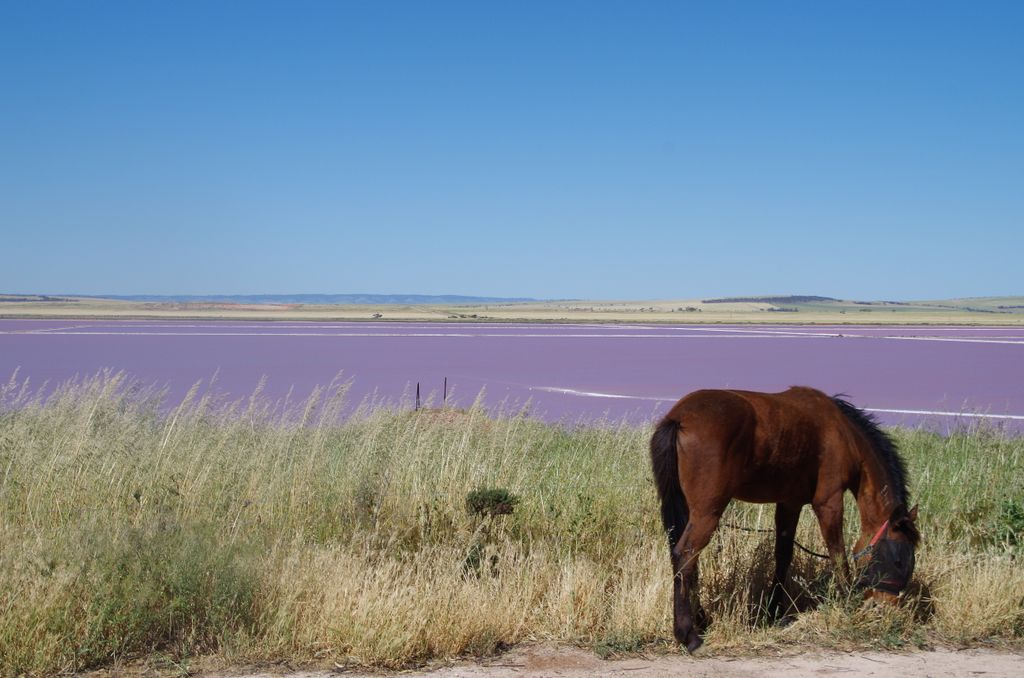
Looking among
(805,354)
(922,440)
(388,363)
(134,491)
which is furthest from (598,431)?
(805,354)

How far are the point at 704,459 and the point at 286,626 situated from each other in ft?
7.39

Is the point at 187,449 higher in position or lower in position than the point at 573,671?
higher

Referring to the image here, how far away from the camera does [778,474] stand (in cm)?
486

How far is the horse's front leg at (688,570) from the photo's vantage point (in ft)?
15.3

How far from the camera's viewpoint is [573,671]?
456 cm

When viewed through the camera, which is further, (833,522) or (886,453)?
(886,453)

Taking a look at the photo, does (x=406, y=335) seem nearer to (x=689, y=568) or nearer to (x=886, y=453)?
(x=886, y=453)

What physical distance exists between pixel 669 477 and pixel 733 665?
973mm

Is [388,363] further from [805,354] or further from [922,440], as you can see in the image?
[922,440]

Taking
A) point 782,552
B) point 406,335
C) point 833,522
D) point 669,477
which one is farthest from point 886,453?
point 406,335

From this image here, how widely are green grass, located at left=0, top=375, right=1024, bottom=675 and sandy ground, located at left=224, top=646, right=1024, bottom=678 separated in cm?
13

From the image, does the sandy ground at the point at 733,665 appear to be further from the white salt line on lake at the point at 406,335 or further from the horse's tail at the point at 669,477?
the white salt line on lake at the point at 406,335

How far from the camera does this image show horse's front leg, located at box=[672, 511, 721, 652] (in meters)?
4.66

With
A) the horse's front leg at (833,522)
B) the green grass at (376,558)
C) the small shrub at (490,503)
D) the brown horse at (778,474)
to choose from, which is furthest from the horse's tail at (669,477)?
the small shrub at (490,503)
